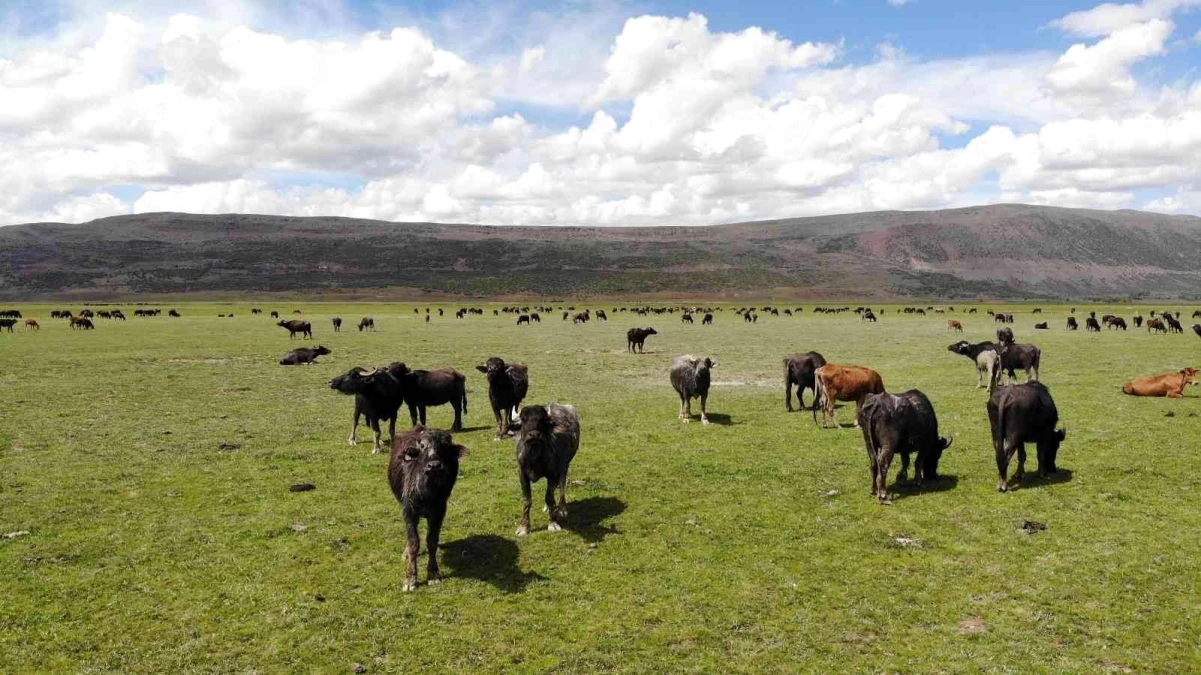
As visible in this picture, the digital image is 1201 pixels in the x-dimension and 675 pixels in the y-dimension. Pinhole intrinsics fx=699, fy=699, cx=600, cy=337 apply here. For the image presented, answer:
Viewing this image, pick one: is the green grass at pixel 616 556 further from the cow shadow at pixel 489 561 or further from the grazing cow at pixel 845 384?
the grazing cow at pixel 845 384

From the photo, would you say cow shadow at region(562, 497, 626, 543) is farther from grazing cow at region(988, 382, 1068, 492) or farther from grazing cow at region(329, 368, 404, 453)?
grazing cow at region(988, 382, 1068, 492)

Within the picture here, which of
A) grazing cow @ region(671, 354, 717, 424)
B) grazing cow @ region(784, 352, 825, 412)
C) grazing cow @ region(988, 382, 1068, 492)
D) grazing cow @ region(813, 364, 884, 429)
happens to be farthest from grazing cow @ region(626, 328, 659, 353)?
grazing cow @ region(988, 382, 1068, 492)

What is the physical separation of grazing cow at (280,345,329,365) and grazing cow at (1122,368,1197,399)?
1392 inches

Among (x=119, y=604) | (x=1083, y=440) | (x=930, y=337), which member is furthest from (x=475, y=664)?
(x=930, y=337)

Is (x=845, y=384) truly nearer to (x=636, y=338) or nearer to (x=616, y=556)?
(x=616, y=556)

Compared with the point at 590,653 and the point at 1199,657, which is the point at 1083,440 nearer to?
the point at 1199,657

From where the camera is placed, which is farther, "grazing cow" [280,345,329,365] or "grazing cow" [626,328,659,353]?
"grazing cow" [626,328,659,353]

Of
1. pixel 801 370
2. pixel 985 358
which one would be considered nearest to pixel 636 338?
pixel 985 358

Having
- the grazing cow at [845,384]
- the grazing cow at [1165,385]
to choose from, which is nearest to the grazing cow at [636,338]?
the grazing cow at [845,384]

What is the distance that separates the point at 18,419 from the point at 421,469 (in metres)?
17.5

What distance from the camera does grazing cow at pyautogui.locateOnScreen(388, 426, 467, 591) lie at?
899 cm

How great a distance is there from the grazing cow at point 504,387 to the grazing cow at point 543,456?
19.9 ft

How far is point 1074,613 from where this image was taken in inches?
313

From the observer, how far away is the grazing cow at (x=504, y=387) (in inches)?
688
